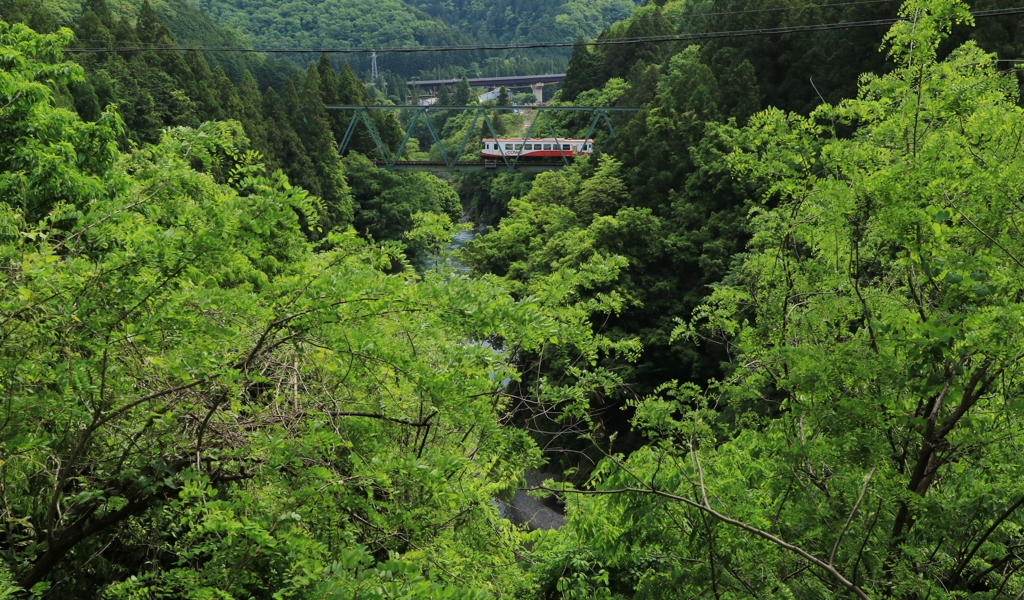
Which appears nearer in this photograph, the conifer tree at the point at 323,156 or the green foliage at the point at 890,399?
the green foliage at the point at 890,399

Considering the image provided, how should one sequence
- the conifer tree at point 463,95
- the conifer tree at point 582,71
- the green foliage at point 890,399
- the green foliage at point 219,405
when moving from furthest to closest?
the conifer tree at point 463,95 < the conifer tree at point 582,71 < the green foliage at point 890,399 < the green foliage at point 219,405

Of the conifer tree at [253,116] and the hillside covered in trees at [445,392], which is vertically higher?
the hillside covered in trees at [445,392]

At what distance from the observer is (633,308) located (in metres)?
18.5

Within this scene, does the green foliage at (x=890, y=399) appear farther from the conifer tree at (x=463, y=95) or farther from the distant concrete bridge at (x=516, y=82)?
the distant concrete bridge at (x=516, y=82)

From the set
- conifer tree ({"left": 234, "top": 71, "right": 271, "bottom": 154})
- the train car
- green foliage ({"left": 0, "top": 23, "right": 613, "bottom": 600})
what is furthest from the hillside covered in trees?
the train car

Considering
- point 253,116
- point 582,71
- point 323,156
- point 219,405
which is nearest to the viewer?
point 219,405

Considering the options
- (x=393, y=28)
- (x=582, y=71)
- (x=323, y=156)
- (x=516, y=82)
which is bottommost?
(x=516, y=82)

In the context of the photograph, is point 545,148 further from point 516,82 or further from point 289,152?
point 516,82

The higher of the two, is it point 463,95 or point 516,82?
point 463,95

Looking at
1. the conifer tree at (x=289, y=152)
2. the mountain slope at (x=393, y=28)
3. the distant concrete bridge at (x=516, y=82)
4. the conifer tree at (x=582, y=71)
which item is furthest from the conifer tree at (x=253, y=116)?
the mountain slope at (x=393, y=28)

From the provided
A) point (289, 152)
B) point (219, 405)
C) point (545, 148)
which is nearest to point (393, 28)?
point (289, 152)

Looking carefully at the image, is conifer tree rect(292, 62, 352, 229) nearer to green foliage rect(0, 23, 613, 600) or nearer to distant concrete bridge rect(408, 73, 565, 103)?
green foliage rect(0, 23, 613, 600)

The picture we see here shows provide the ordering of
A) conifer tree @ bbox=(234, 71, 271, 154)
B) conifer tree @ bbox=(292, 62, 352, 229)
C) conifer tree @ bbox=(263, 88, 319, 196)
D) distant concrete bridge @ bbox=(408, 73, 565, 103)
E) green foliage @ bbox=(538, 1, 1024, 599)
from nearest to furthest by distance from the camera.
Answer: green foliage @ bbox=(538, 1, 1024, 599) → conifer tree @ bbox=(234, 71, 271, 154) → conifer tree @ bbox=(263, 88, 319, 196) → conifer tree @ bbox=(292, 62, 352, 229) → distant concrete bridge @ bbox=(408, 73, 565, 103)

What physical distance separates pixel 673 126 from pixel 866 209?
17743 mm
